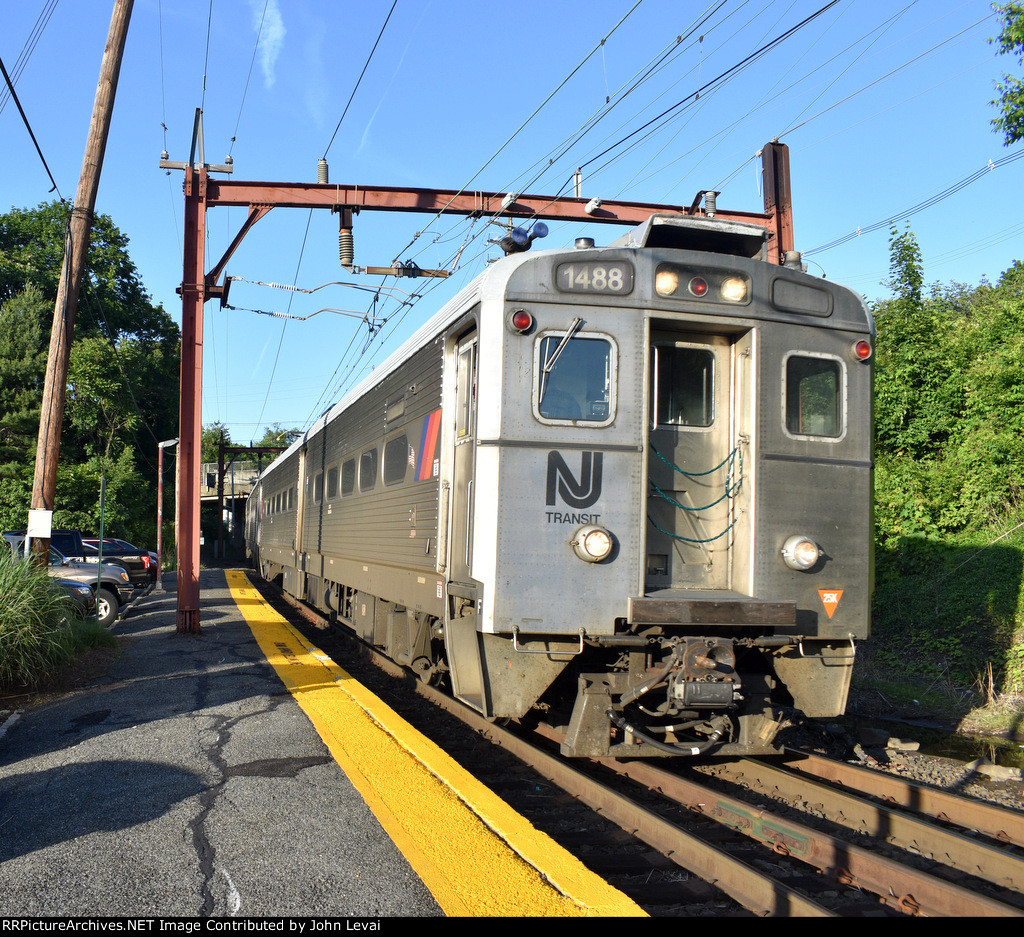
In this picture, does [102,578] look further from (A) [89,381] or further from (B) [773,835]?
(A) [89,381]

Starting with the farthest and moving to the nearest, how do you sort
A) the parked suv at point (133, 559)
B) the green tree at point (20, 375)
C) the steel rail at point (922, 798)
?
the green tree at point (20, 375) < the parked suv at point (133, 559) < the steel rail at point (922, 798)

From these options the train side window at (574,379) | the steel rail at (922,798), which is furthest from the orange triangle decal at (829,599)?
the train side window at (574,379)

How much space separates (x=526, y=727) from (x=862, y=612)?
9.59ft

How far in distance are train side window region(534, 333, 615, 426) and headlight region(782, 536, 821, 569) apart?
4.83ft

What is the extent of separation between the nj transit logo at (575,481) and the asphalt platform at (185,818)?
7.16 feet

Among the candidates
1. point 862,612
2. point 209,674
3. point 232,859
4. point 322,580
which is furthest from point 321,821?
point 322,580

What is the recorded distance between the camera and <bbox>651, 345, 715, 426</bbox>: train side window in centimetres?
604

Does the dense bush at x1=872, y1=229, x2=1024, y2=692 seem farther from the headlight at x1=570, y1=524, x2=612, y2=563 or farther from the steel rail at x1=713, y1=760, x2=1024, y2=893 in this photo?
the headlight at x1=570, y1=524, x2=612, y2=563

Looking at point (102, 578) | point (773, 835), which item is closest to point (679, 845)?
point (773, 835)

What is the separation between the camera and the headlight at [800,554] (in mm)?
5641

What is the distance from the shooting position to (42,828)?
4332mm

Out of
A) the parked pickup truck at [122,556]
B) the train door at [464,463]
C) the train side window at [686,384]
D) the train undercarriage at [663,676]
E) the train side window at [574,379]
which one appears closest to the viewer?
the train undercarriage at [663,676]

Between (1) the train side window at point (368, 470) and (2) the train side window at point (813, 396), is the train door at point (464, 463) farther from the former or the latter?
(1) the train side window at point (368, 470)

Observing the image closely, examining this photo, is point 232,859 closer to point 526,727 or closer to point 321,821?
point 321,821
